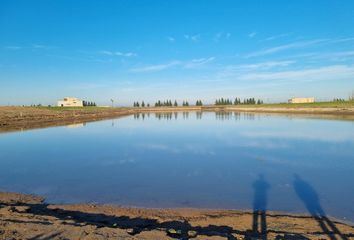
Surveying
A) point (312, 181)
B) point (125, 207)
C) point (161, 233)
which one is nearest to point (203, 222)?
point (161, 233)

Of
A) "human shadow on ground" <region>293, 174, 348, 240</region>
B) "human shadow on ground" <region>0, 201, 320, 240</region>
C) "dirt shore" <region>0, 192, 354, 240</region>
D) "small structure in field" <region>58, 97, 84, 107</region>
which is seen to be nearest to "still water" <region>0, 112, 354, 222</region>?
"human shadow on ground" <region>293, 174, 348, 240</region>

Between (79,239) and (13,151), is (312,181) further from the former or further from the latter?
(13,151)

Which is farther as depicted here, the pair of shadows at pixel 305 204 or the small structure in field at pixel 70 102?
the small structure in field at pixel 70 102

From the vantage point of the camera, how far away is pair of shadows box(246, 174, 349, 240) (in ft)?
23.1

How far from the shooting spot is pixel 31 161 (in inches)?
675

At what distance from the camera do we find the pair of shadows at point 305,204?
7047 mm

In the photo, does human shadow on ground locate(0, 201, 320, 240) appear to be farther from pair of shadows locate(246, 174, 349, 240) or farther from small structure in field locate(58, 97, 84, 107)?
small structure in field locate(58, 97, 84, 107)

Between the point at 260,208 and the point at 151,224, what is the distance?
3.23 metres

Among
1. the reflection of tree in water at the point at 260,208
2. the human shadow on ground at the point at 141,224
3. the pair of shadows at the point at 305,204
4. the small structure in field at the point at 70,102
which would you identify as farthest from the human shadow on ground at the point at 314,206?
the small structure in field at the point at 70,102

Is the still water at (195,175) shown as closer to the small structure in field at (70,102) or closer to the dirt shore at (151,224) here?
the dirt shore at (151,224)

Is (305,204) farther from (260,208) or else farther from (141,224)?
(141,224)

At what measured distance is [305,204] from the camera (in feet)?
30.6

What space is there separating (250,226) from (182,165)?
26.3 feet

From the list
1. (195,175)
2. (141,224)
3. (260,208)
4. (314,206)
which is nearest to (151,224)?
(141,224)
